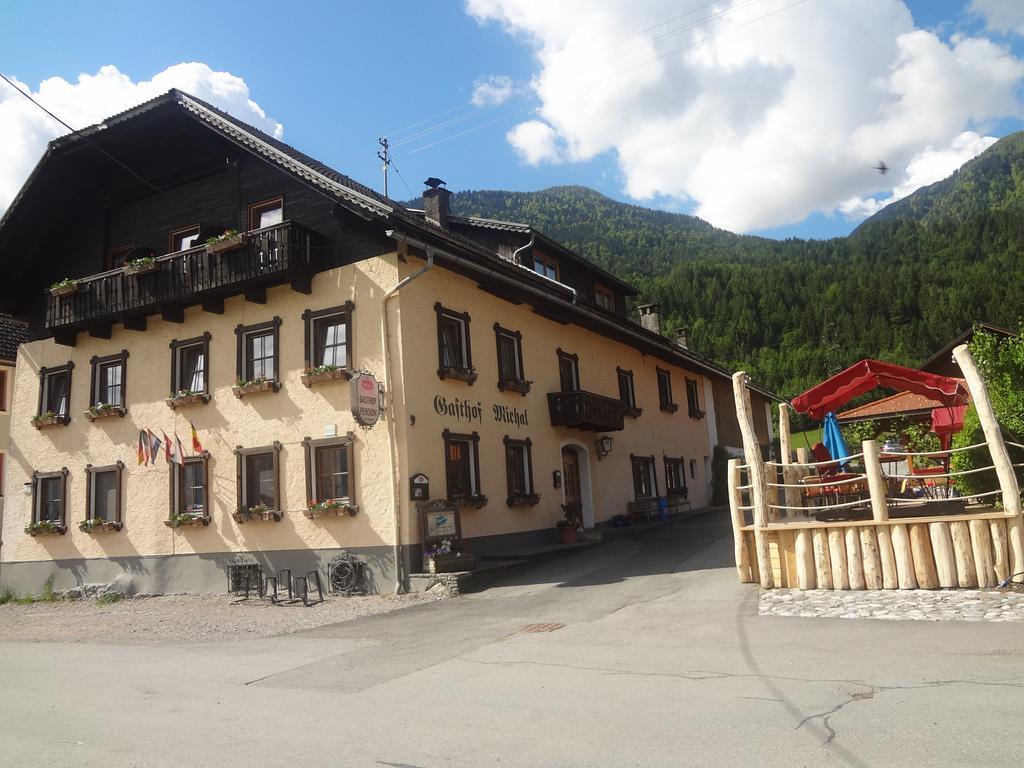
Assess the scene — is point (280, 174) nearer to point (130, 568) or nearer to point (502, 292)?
point (502, 292)

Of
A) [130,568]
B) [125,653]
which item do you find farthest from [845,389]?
[130,568]

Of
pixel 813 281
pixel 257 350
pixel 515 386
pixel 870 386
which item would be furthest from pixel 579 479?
pixel 813 281

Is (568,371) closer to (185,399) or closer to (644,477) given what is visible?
(644,477)

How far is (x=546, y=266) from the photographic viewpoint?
74.3ft

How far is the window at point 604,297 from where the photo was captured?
83.6ft

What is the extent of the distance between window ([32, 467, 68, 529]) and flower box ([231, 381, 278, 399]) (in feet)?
19.1

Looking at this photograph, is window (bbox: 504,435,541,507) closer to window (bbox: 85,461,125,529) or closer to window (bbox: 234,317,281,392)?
window (bbox: 234,317,281,392)

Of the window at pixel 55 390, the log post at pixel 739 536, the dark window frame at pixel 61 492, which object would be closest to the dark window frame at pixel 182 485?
the dark window frame at pixel 61 492

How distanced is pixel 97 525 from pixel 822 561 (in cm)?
1491

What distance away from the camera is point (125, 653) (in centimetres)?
1005

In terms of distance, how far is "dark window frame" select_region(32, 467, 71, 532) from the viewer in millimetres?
18141

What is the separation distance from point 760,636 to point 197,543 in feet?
40.1

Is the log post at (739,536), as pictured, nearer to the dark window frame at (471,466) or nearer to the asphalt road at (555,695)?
the asphalt road at (555,695)

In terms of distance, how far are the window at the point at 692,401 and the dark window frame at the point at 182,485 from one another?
18.0 m
